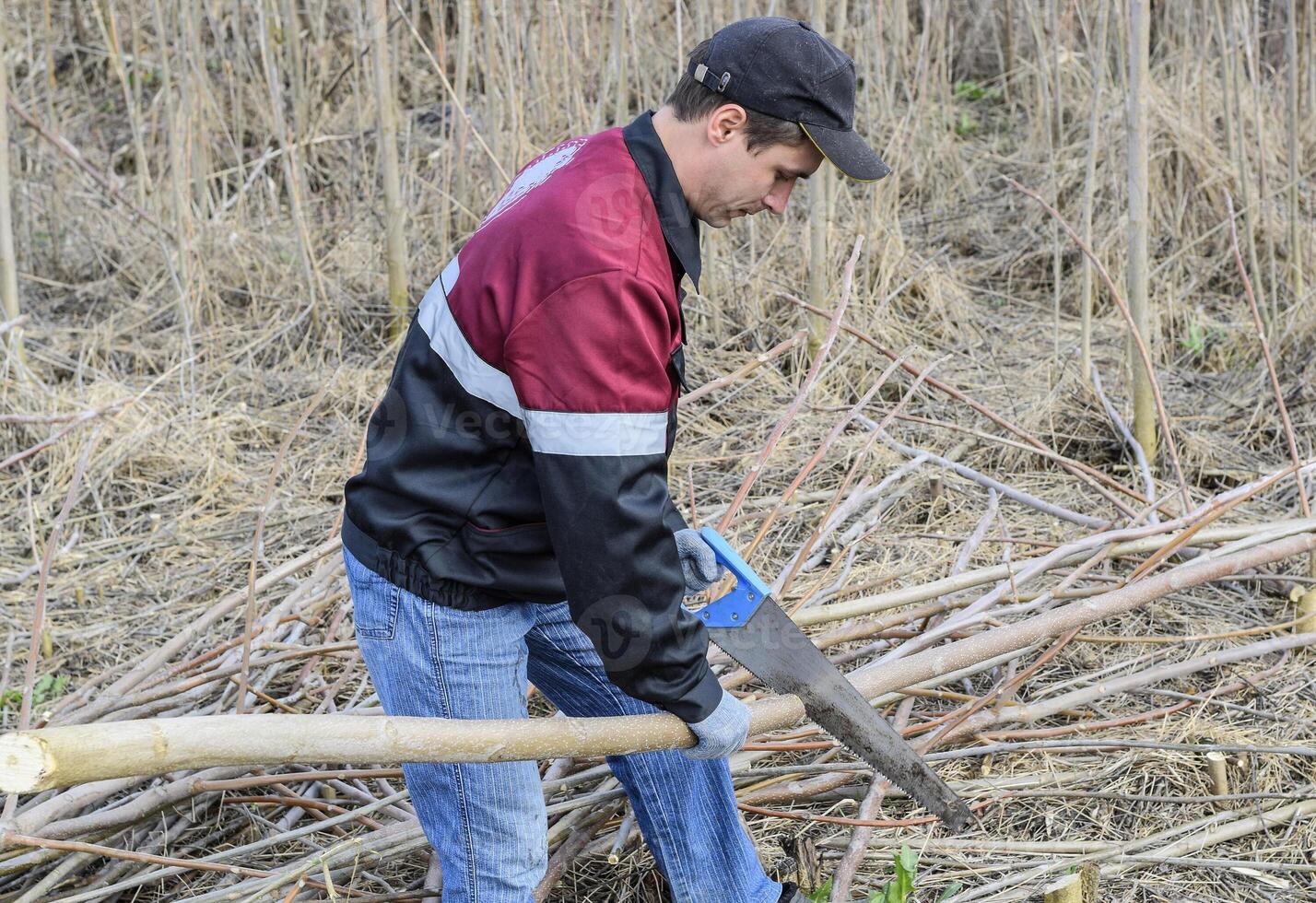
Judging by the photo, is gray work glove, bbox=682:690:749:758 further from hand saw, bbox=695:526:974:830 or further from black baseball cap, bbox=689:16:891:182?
black baseball cap, bbox=689:16:891:182

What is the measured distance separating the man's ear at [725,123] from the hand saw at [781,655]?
63 cm

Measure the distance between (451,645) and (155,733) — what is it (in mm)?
578

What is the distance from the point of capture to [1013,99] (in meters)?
7.66

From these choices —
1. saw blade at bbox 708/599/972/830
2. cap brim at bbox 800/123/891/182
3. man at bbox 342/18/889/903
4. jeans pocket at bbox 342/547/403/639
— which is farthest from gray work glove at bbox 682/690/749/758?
cap brim at bbox 800/123/891/182

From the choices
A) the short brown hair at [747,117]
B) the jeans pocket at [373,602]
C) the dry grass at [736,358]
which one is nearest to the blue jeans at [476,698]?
the jeans pocket at [373,602]

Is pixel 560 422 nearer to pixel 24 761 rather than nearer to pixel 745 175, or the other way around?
pixel 745 175

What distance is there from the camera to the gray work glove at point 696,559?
75.2 inches

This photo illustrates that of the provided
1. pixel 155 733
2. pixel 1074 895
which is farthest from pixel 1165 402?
pixel 155 733

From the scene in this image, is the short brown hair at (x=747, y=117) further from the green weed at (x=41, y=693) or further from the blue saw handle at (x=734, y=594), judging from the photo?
the green weed at (x=41, y=693)

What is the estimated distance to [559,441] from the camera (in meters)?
1.55

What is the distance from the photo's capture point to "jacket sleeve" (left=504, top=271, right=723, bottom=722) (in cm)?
155

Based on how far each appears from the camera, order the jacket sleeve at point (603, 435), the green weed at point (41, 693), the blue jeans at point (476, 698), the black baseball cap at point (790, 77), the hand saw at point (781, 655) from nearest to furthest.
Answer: the jacket sleeve at point (603, 435)
the black baseball cap at point (790, 77)
the blue jeans at point (476, 698)
the hand saw at point (781, 655)
the green weed at point (41, 693)

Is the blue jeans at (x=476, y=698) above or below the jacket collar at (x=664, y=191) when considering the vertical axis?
below

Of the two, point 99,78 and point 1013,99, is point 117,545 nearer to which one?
point 99,78
